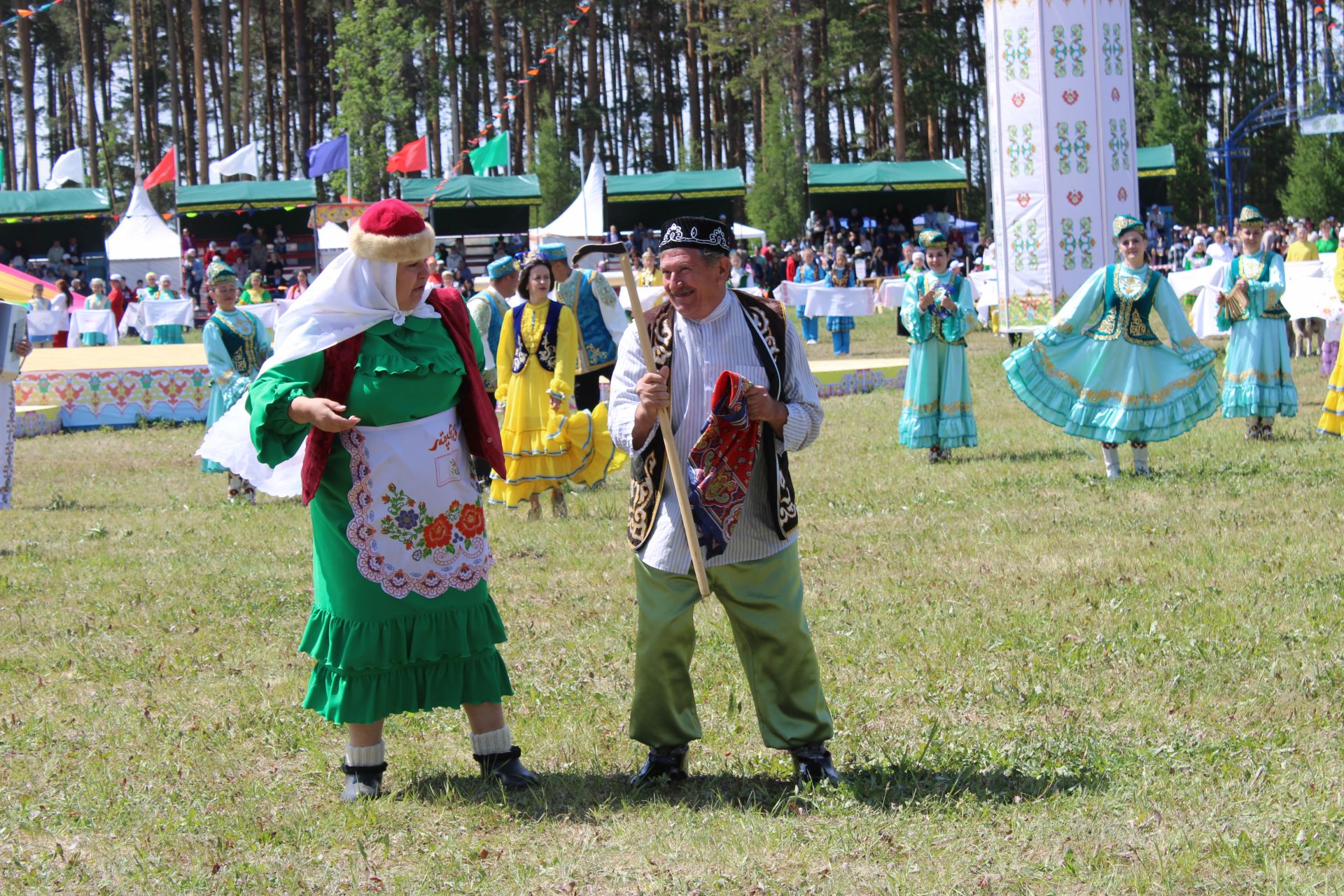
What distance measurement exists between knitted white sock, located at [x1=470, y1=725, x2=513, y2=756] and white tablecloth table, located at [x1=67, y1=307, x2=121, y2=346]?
24.8m

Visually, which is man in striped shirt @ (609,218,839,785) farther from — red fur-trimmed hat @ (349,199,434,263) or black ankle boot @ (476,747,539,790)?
red fur-trimmed hat @ (349,199,434,263)

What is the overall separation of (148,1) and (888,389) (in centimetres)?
3974

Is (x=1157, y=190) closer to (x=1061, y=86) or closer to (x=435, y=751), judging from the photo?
(x=1061, y=86)

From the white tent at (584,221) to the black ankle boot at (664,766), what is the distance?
25.9m

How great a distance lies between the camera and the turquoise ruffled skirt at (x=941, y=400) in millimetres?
11312

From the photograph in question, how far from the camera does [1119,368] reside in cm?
959

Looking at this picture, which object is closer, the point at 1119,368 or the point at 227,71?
the point at 1119,368

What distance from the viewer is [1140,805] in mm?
4133

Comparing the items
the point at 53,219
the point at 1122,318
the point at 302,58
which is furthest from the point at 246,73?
the point at 1122,318

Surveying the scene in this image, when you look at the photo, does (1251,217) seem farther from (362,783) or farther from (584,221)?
(584,221)

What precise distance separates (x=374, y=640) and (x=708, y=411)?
1.24 meters

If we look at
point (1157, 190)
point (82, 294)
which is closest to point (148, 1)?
point (82, 294)

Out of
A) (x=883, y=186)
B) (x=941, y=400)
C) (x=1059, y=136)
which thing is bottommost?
(x=941, y=400)

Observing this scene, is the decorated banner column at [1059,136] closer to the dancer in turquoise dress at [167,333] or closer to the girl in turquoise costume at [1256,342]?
the girl in turquoise costume at [1256,342]
